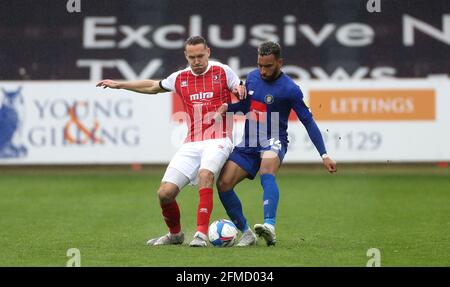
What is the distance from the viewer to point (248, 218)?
1258cm

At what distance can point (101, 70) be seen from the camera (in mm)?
23625

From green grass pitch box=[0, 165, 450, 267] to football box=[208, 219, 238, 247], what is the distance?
0.26m

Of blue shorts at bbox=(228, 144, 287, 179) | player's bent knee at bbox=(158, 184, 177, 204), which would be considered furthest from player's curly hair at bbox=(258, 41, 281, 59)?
player's bent knee at bbox=(158, 184, 177, 204)

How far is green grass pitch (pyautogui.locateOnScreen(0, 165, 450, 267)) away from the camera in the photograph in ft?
28.8

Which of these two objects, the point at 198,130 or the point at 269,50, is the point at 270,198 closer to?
the point at 198,130

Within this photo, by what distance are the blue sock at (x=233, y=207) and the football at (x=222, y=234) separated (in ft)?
0.77

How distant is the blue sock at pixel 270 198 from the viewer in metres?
9.47

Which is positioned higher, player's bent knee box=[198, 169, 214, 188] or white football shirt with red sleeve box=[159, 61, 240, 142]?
white football shirt with red sleeve box=[159, 61, 240, 142]

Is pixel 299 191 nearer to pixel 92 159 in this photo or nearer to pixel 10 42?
pixel 92 159

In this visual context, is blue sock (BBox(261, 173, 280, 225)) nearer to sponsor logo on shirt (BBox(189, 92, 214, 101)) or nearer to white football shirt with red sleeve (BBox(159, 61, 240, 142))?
white football shirt with red sleeve (BBox(159, 61, 240, 142))

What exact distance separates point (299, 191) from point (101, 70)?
8.70 metres

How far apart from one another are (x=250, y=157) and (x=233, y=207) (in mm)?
493

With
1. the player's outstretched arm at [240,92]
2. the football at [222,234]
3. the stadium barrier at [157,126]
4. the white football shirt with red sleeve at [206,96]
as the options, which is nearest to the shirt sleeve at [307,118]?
the player's outstretched arm at [240,92]
